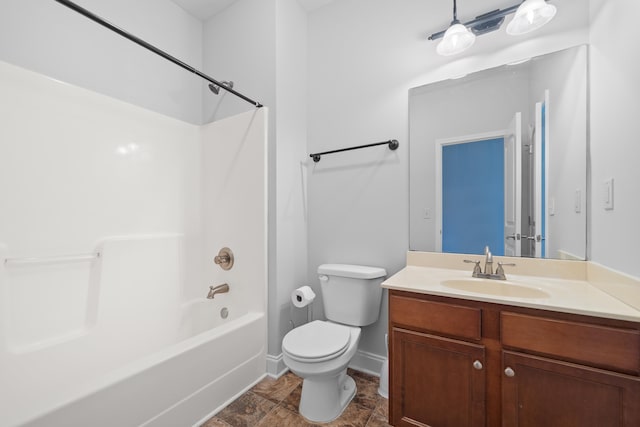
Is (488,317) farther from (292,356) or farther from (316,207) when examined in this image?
(316,207)

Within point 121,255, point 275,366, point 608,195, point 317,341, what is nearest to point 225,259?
point 121,255

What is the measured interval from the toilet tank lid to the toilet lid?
324mm

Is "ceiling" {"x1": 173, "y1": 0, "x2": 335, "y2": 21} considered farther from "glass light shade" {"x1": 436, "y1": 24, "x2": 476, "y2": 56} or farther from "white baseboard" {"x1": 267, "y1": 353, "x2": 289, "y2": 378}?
"white baseboard" {"x1": 267, "y1": 353, "x2": 289, "y2": 378}

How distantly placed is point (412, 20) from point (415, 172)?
→ 1.00 metres

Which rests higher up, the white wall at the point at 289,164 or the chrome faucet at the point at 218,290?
the white wall at the point at 289,164

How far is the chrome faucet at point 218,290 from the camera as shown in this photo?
6.38 ft

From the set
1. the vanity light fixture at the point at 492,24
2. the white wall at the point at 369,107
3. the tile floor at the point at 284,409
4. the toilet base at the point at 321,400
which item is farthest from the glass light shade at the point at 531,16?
the tile floor at the point at 284,409

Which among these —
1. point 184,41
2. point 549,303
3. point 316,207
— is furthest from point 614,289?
point 184,41

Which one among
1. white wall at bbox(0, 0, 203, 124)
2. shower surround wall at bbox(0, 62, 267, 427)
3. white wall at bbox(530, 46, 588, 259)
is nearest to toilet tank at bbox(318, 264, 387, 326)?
shower surround wall at bbox(0, 62, 267, 427)

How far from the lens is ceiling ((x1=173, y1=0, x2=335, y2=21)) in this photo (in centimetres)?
213

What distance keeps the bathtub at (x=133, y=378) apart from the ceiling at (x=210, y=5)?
238 cm

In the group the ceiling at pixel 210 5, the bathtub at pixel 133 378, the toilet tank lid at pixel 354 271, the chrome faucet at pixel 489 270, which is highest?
the ceiling at pixel 210 5

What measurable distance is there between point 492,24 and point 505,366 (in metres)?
1.75

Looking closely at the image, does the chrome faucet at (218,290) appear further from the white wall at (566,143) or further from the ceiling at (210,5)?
the ceiling at (210,5)
